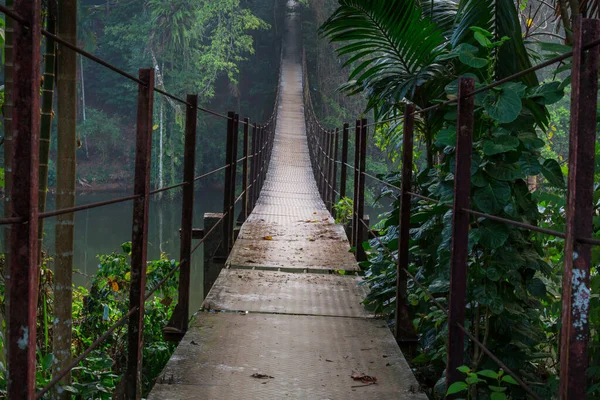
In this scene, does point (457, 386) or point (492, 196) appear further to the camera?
point (492, 196)

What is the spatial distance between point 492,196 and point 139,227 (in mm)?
865

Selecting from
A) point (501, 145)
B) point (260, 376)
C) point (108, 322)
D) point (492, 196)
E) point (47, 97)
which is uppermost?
point (47, 97)

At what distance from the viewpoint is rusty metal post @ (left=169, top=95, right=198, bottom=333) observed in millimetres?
2338

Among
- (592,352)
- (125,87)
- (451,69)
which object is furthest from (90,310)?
(125,87)

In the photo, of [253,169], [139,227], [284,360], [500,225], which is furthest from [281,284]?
[253,169]

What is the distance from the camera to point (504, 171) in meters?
1.61

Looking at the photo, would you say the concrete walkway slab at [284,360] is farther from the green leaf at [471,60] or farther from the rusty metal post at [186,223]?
the green leaf at [471,60]

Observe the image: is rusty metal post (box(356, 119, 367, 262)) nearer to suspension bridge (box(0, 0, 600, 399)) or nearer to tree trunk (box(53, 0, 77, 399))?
suspension bridge (box(0, 0, 600, 399))

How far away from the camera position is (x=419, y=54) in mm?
2922

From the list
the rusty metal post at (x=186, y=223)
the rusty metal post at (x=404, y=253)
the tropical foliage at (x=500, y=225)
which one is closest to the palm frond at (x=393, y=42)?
the tropical foliage at (x=500, y=225)

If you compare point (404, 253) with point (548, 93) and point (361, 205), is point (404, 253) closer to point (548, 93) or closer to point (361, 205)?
point (548, 93)

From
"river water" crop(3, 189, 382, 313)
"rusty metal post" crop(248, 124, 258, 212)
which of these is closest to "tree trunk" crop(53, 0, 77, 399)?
"rusty metal post" crop(248, 124, 258, 212)

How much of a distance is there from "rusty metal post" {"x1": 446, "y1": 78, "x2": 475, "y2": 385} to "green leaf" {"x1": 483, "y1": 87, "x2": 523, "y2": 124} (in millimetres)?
53

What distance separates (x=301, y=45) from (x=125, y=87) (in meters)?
6.80
